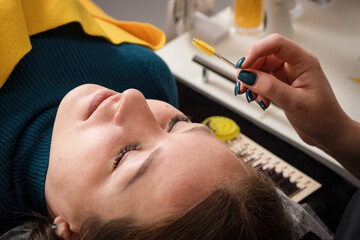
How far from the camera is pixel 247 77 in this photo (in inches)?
30.5

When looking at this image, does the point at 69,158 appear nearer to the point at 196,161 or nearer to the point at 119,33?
the point at 196,161

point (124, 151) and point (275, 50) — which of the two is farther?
point (275, 50)

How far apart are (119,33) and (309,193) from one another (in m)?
0.66

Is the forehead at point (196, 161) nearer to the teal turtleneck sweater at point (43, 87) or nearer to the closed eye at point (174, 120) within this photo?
the closed eye at point (174, 120)

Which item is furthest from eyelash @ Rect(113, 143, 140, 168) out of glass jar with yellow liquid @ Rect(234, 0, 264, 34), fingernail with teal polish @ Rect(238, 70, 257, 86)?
glass jar with yellow liquid @ Rect(234, 0, 264, 34)

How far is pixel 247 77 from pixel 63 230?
0.43 metres

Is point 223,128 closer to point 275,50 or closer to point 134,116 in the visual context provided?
point 275,50

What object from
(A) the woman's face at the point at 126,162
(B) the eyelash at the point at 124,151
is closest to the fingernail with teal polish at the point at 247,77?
(A) the woman's face at the point at 126,162

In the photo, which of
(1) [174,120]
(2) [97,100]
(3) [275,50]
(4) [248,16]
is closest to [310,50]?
(4) [248,16]

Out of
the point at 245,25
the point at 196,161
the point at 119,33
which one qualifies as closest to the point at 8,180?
the point at 196,161

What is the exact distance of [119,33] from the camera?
3.69ft

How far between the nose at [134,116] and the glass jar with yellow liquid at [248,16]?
72 centimetres

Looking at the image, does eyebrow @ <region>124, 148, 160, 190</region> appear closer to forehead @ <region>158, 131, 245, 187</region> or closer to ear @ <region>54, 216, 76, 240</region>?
forehead @ <region>158, 131, 245, 187</region>

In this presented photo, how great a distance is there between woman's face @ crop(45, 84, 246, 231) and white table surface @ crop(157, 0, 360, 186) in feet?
1.38
